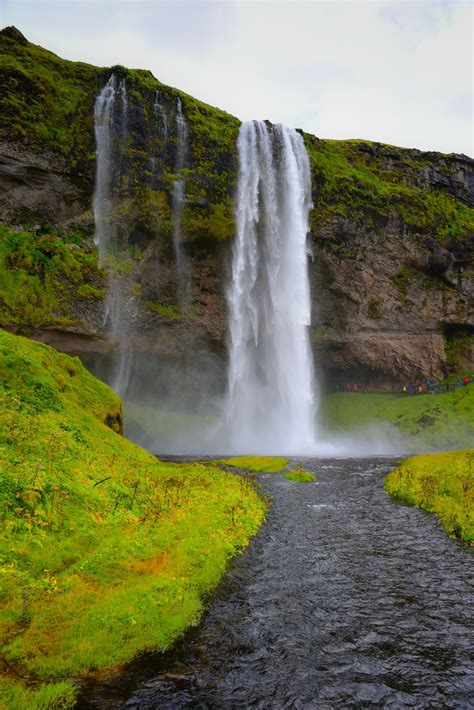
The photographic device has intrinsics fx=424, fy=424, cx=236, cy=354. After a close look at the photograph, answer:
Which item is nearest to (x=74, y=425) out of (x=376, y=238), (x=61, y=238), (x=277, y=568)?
(x=277, y=568)

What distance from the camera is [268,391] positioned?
63.3m

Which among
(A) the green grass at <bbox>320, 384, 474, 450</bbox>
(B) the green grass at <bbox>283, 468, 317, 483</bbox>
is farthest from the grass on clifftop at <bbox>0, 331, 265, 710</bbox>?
(A) the green grass at <bbox>320, 384, 474, 450</bbox>

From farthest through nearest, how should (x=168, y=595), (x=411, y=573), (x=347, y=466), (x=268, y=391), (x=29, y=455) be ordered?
(x=268, y=391), (x=347, y=466), (x=29, y=455), (x=411, y=573), (x=168, y=595)

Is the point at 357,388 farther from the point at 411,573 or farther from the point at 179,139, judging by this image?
the point at 411,573

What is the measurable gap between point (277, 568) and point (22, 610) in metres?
6.79

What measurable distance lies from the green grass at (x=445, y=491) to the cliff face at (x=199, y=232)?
131 feet

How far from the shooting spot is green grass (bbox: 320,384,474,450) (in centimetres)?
6172

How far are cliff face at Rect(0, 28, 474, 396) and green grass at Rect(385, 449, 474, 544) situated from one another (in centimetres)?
3995

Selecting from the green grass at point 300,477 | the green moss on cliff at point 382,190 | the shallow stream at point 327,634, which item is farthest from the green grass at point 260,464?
the green moss on cliff at point 382,190

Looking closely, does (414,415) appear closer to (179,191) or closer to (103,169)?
(179,191)

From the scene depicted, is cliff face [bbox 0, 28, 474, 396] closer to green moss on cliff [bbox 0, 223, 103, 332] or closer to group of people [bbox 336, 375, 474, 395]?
green moss on cliff [bbox 0, 223, 103, 332]

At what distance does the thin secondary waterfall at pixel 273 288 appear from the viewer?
59.2 meters

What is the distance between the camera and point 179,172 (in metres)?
56.8

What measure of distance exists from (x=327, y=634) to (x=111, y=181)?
5667cm
